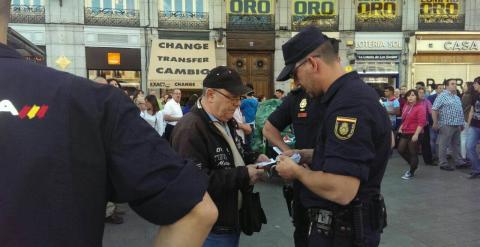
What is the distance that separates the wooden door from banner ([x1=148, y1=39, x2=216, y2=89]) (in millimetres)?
1475

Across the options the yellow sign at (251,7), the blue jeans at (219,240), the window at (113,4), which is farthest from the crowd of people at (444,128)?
the window at (113,4)

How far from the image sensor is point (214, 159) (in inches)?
99.8

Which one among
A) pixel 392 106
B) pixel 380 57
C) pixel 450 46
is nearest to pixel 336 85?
pixel 392 106

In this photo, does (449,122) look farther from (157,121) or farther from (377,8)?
(377,8)

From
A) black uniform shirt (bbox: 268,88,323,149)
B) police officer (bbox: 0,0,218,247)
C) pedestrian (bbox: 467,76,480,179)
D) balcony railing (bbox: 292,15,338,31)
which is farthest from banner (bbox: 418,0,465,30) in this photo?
police officer (bbox: 0,0,218,247)

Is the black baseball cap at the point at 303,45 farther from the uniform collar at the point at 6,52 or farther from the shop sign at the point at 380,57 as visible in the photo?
the shop sign at the point at 380,57

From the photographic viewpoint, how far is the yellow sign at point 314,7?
19.3 metres

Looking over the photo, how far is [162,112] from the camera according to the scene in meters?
8.38

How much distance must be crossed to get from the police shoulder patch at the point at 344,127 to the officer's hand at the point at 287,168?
313 mm

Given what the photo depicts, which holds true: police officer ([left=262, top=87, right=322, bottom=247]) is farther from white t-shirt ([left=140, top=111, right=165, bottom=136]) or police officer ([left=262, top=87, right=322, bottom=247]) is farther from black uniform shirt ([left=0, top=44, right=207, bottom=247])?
white t-shirt ([left=140, top=111, right=165, bottom=136])

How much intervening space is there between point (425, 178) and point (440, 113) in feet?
5.90

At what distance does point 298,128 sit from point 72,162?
228 cm

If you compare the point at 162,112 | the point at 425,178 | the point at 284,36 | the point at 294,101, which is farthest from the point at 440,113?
the point at 284,36

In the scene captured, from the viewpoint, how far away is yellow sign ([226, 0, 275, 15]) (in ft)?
61.7
